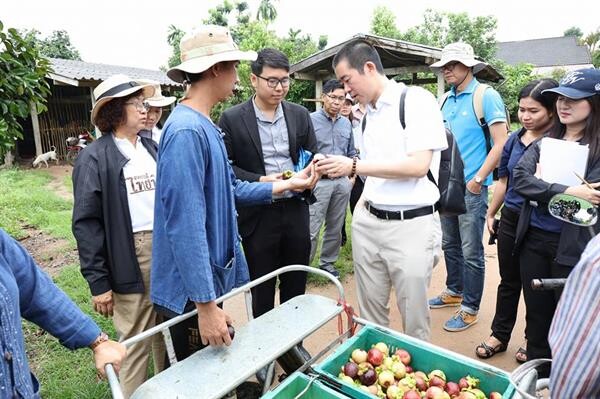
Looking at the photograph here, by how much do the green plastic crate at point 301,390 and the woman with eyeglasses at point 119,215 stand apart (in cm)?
114

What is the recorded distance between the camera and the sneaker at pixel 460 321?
351 cm

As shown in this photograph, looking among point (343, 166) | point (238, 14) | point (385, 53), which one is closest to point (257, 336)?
point (343, 166)

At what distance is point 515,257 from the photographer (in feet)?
9.73

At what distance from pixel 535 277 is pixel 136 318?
235cm

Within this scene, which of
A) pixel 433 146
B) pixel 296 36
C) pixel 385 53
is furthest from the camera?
pixel 296 36

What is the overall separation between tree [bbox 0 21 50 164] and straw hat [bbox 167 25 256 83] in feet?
7.41

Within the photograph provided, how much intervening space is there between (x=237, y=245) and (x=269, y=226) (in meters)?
0.90

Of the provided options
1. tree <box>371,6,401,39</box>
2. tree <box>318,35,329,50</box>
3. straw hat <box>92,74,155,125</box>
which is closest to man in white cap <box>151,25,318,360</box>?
straw hat <box>92,74,155,125</box>

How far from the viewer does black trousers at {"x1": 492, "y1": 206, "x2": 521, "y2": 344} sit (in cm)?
293

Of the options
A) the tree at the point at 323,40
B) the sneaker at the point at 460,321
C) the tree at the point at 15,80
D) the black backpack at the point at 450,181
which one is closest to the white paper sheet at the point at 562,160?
the black backpack at the point at 450,181

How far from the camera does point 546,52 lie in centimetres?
4509

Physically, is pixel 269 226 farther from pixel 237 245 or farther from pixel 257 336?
pixel 257 336

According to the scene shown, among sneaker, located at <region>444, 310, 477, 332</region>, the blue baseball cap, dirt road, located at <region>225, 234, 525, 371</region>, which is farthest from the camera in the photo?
sneaker, located at <region>444, 310, 477, 332</region>

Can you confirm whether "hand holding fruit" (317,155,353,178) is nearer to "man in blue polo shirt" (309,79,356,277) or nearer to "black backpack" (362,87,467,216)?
"black backpack" (362,87,467,216)
